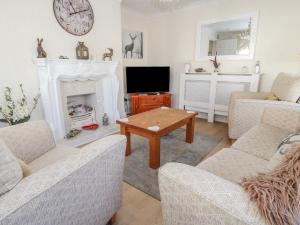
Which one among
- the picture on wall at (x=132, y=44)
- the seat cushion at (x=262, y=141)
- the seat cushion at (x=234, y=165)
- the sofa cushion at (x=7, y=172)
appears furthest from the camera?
the picture on wall at (x=132, y=44)

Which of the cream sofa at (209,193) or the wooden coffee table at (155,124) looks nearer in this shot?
the cream sofa at (209,193)

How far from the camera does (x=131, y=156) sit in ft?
7.67

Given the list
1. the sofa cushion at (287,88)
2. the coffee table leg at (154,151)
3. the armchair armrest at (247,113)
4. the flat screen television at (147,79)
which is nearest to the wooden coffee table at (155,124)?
the coffee table leg at (154,151)

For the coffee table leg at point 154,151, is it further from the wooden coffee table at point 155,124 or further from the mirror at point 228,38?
the mirror at point 228,38

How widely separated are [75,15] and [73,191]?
8.94 feet

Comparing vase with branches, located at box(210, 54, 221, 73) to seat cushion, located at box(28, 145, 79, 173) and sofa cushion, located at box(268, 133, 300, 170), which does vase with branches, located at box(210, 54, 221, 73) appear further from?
seat cushion, located at box(28, 145, 79, 173)

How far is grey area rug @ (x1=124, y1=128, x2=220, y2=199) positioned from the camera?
183 cm

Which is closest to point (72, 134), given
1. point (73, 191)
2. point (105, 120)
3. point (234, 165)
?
point (105, 120)

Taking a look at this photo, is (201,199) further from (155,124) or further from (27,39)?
(27,39)

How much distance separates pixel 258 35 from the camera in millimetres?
3133

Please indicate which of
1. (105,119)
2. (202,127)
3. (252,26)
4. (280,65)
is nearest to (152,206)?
(105,119)

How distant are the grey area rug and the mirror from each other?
1.74 meters

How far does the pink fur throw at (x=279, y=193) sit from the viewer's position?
59 centimetres

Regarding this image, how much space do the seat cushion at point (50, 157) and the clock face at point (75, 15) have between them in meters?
1.93
